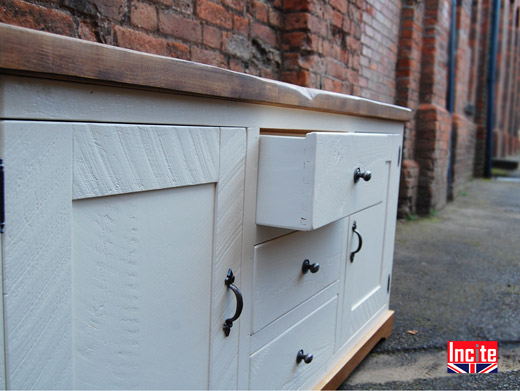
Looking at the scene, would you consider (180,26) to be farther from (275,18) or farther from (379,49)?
(379,49)

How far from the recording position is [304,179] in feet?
4.09

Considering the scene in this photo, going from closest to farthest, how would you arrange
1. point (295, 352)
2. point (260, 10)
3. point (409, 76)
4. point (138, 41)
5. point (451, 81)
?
point (295, 352) → point (138, 41) → point (260, 10) → point (409, 76) → point (451, 81)

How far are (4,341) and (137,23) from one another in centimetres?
147

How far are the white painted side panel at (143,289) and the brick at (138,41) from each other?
38.6 inches

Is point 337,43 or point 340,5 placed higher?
point 340,5

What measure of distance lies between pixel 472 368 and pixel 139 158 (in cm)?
202

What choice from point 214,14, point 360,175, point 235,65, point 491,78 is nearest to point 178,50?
point 214,14

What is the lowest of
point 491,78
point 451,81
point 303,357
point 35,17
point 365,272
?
point 303,357

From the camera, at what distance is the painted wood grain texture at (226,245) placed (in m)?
1.21

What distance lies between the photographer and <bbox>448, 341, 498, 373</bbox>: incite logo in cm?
233

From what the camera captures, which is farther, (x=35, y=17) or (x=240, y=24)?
(x=240, y=24)

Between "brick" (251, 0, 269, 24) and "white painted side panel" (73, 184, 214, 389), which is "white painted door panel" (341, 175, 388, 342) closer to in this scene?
"white painted side panel" (73, 184, 214, 389)

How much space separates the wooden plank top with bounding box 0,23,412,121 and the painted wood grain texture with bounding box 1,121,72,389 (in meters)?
0.09

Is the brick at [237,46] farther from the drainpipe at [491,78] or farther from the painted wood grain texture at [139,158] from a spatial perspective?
the drainpipe at [491,78]
